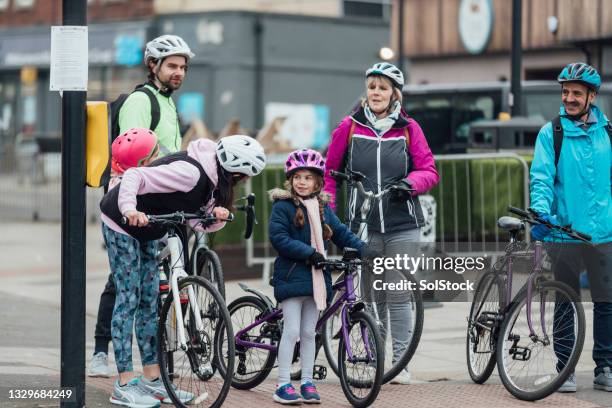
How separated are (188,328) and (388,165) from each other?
1771 mm

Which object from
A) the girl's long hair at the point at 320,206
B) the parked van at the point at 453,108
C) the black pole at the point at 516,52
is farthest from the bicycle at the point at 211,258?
the parked van at the point at 453,108

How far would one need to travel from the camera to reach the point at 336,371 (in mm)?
7648

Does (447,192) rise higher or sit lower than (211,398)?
higher

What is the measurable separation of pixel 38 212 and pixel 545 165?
15500mm

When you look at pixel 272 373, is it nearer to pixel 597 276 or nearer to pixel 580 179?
pixel 597 276

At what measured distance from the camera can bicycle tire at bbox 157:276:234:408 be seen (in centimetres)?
701

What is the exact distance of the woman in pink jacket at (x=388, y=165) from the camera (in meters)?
8.08

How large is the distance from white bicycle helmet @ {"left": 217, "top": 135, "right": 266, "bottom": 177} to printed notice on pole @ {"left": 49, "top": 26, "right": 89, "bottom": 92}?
0.90 m

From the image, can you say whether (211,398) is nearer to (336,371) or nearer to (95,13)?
(336,371)

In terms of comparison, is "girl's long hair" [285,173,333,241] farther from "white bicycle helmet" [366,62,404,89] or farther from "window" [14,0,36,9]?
"window" [14,0,36,9]

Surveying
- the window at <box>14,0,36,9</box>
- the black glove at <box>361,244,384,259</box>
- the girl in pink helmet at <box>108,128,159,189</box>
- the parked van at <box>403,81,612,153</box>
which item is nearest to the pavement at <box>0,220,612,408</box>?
the black glove at <box>361,244,384,259</box>

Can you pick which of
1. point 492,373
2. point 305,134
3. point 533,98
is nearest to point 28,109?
point 305,134

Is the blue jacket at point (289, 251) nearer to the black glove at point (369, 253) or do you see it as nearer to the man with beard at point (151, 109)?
the black glove at point (369, 253)

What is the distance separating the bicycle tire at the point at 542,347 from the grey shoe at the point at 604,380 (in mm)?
445
